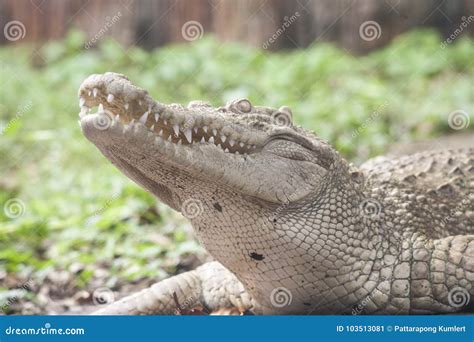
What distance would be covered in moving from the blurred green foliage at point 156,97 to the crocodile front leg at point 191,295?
82 cm

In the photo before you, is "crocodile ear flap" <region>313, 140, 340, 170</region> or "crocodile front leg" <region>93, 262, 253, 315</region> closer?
"crocodile ear flap" <region>313, 140, 340, 170</region>

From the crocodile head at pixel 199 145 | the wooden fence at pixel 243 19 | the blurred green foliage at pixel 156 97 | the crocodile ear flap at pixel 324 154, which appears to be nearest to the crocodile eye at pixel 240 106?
the crocodile head at pixel 199 145

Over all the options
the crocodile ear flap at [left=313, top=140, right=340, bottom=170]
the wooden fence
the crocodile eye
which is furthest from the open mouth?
the wooden fence

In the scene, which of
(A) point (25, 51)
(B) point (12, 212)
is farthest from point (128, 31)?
(B) point (12, 212)

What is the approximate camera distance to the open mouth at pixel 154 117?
2.78 m

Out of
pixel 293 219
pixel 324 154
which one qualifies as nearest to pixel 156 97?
pixel 324 154

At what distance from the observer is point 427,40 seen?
32.3ft

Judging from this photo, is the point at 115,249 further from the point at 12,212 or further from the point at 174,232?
the point at 12,212

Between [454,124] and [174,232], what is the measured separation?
3.41m

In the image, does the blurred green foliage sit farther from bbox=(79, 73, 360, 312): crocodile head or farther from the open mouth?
the open mouth

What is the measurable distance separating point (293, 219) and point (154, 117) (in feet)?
2.83

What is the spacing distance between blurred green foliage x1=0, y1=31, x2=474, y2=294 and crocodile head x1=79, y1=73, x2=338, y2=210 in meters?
1.74

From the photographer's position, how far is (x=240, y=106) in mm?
3367

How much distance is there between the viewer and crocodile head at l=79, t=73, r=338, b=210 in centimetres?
279
